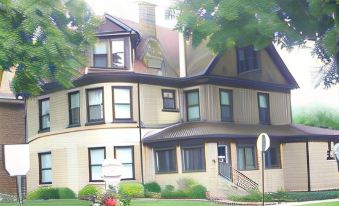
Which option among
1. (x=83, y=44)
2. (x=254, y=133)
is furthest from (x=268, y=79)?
(x=83, y=44)

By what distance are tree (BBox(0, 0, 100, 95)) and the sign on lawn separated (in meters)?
2.10

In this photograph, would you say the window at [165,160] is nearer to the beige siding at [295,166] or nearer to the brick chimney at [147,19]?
the brick chimney at [147,19]

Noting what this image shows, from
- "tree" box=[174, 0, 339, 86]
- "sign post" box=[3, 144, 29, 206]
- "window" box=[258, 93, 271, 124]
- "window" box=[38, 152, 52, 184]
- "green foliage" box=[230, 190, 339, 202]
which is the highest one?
"tree" box=[174, 0, 339, 86]

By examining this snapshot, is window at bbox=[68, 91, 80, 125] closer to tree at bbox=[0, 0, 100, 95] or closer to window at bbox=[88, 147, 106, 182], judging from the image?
window at bbox=[88, 147, 106, 182]

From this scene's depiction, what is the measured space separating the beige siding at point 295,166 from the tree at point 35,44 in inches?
847

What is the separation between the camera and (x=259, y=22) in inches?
634

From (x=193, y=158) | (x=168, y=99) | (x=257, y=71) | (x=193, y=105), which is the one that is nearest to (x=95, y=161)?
(x=193, y=158)

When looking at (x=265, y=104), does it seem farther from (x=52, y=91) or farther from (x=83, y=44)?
(x=83, y=44)

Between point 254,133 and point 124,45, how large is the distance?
917 centimetres

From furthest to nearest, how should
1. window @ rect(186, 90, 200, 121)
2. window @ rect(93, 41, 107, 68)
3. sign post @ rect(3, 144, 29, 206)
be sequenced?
1. window @ rect(186, 90, 200, 121)
2. window @ rect(93, 41, 107, 68)
3. sign post @ rect(3, 144, 29, 206)

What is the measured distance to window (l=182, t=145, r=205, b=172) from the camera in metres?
31.5

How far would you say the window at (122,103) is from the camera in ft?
106

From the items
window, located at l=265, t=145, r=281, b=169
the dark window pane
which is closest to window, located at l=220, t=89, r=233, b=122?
window, located at l=265, t=145, r=281, b=169

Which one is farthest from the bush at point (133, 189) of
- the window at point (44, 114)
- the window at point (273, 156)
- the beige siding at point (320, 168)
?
the beige siding at point (320, 168)
